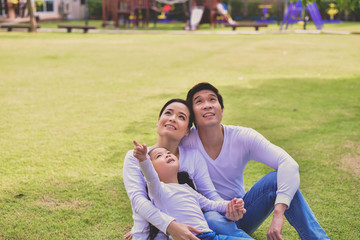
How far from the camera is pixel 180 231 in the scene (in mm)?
2422

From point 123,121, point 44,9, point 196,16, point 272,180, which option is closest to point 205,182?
point 272,180

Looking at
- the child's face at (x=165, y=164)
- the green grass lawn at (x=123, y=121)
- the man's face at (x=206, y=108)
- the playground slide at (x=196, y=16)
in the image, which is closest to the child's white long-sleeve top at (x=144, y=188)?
the child's face at (x=165, y=164)

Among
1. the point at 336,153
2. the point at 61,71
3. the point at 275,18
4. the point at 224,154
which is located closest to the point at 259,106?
the point at 336,153

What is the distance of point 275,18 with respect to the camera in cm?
3556

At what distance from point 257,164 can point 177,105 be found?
216cm

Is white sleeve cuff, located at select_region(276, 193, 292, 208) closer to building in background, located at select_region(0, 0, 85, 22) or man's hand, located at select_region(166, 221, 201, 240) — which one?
man's hand, located at select_region(166, 221, 201, 240)

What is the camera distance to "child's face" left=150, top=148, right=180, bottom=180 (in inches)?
106

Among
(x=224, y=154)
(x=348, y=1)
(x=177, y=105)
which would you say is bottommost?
(x=224, y=154)

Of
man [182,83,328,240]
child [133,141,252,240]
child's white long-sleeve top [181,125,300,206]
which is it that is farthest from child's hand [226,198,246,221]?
child's white long-sleeve top [181,125,300,206]

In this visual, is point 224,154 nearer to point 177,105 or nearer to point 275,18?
point 177,105

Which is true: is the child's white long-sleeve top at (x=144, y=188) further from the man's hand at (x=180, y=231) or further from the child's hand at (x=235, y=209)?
the child's hand at (x=235, y=209)

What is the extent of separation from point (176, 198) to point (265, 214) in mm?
741

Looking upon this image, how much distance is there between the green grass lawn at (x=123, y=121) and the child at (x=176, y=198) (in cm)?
88

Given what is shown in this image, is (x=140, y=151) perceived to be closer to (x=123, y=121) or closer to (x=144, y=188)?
(x=144, y=188)
